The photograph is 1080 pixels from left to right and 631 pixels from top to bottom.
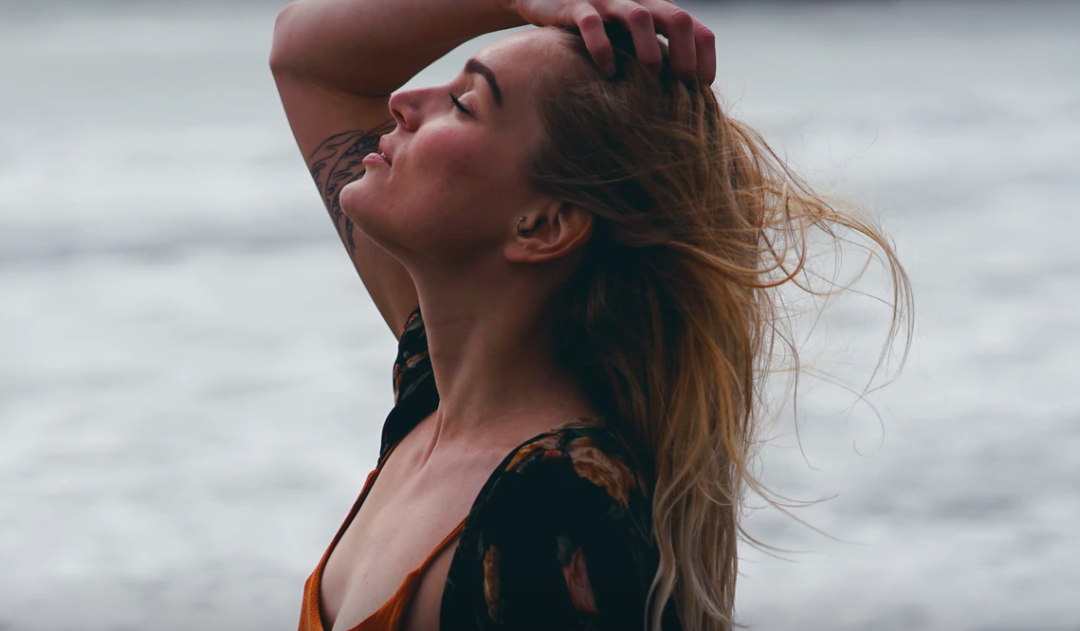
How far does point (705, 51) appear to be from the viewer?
4.38 ft

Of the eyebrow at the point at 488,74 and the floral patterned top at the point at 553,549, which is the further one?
the eyebrow at the point at 488,74

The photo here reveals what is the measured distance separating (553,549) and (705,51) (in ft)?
1.90

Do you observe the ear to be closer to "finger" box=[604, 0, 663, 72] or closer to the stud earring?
the stud earring

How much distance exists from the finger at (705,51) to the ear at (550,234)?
209 millimetres

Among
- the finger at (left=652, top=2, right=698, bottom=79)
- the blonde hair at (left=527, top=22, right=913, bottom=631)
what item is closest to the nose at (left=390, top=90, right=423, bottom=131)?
the blonde hair at (left=527, top=22, right=913, bottom=631)

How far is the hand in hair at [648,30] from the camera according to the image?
4.20 feet

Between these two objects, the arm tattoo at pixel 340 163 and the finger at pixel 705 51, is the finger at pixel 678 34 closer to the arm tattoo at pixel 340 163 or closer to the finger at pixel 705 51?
the finger at pixel 705 51

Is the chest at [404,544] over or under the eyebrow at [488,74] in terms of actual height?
under

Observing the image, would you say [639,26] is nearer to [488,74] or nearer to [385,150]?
[488,74]

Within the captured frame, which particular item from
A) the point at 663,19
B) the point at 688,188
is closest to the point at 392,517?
the point at 688,188

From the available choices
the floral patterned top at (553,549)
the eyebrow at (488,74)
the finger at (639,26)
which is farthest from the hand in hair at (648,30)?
the floral patterned top at (553,549)

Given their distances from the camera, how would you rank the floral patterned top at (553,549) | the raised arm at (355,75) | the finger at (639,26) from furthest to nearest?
1. the raised arm at (355,75)
2. the finger at (639,26)
3. the floral patterned top at (553,549)

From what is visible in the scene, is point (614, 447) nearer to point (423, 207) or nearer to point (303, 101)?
point (423, 207)

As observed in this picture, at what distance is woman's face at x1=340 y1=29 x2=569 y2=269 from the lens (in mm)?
1294
